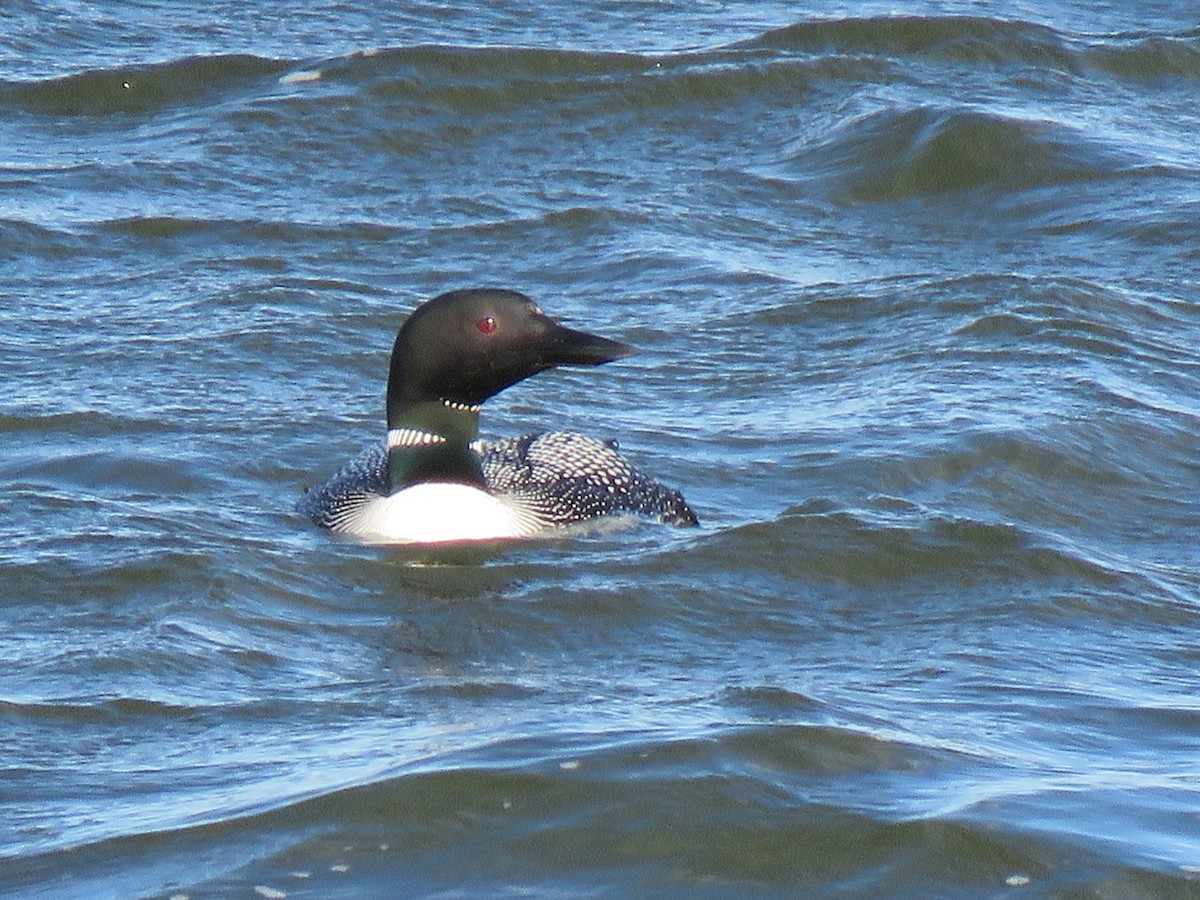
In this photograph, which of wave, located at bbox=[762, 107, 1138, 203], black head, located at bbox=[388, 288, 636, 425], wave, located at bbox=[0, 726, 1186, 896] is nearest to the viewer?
wave, located at bbox=[0, 726, 1186, 896]

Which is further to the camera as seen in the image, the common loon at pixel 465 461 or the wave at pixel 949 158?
the wave at pixel 949 158

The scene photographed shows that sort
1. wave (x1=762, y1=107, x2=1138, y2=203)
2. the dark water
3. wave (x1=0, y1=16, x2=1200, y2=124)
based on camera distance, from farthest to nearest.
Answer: wave (x1=0, y1=16, x2=1200, y2=124)
wave (x1=762, y1=107, x2=1138, y2=203)
the dark water

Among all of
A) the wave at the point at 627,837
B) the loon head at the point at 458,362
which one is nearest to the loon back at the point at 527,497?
the loon head at the point at 458,362

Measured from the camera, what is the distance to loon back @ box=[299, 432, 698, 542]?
7.32 metres

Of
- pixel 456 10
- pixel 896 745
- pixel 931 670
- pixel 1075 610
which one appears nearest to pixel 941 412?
pixel 1075 610

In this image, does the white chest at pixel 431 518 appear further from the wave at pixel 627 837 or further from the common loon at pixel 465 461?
A: the wave at pixel 627 837

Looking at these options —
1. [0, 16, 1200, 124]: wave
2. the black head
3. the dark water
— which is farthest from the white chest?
[0, 16, 1200, 124]: wave

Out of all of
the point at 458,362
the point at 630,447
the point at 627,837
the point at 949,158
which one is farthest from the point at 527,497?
the point at 949,158

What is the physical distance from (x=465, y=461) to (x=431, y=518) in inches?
8.6

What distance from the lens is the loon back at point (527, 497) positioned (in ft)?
24.0

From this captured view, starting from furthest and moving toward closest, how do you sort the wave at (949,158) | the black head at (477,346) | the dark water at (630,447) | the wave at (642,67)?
the wave at (642,67) < the wave at (949,158) < the black head at (477,346) < the dark water at (630,447)

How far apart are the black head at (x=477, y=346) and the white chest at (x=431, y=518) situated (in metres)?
0.27

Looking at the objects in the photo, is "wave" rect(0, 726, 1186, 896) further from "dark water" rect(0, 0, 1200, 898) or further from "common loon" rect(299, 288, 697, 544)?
"common loon" rect(299, 288, 697, 544)

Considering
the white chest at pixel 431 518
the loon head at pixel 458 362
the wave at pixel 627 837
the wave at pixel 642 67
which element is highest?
the wave at pixel 642 67
